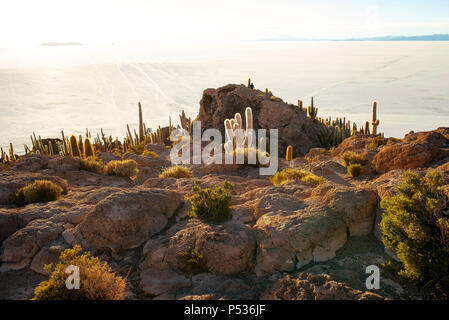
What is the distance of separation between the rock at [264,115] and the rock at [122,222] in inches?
589

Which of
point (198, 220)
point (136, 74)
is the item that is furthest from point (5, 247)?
point (136, 74)

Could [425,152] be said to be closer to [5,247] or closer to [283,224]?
[283,224]

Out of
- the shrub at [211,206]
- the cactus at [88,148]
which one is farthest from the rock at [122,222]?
the cactus at [88,148]

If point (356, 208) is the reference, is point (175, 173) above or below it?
below

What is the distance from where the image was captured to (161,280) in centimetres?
517

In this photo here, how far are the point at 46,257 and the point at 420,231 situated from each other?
18.8 ft

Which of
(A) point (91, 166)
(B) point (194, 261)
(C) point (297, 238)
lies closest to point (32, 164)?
(A) point (91, 166)

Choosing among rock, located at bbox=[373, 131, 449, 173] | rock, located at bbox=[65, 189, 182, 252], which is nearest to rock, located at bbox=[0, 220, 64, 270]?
rock, located at bbox=[65, 189, 182, 252]

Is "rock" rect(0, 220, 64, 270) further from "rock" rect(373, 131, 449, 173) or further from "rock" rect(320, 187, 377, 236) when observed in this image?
"rock" rect(373, 131, 449, 173)

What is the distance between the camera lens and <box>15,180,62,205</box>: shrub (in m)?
7.93

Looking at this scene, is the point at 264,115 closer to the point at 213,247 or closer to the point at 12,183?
the point at 12,183

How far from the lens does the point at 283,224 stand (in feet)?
18.7

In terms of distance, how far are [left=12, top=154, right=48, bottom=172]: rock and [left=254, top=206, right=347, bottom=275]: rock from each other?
340 inches
